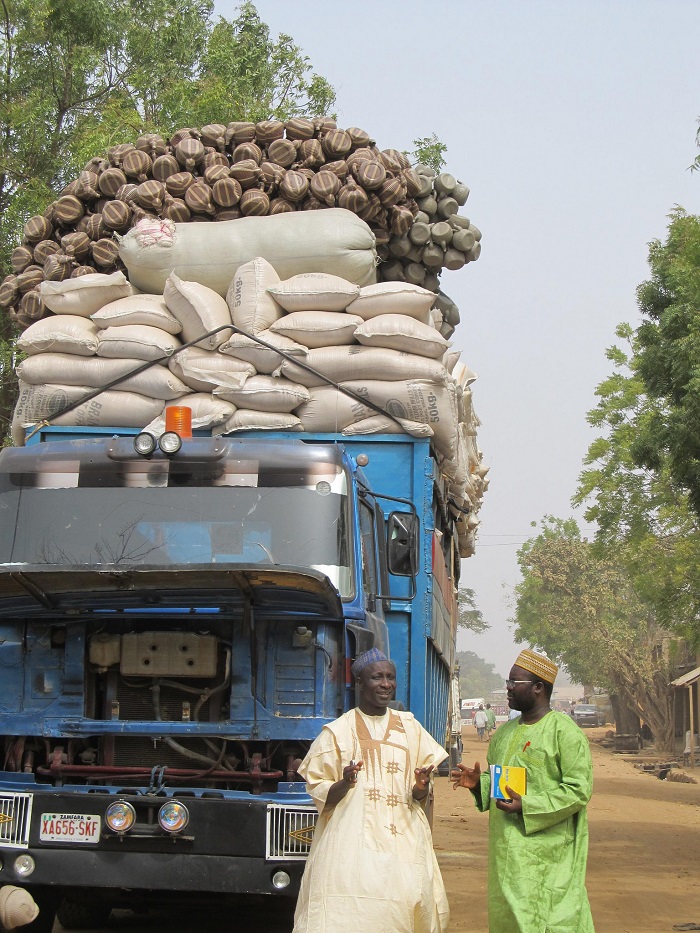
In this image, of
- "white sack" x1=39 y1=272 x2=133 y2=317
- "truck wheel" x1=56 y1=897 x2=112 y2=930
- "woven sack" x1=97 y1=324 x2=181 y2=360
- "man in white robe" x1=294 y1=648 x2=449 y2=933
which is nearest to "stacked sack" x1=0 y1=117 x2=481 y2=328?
"white sack" x1=39 y1=272 x2=133 y2=317

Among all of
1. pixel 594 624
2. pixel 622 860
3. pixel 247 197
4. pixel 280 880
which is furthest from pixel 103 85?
pixel 594 624

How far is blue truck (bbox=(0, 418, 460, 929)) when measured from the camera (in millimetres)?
5660

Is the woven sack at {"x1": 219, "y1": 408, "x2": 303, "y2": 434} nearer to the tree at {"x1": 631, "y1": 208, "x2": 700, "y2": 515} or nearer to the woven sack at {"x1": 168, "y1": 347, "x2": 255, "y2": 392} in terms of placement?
the woven sack at {"x1": 168, "y1": 347, "x2": 255, "y2": 392}

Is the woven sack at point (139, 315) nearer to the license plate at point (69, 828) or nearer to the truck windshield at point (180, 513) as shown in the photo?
the truck windshield at point (180, 513)

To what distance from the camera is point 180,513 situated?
21.0ft

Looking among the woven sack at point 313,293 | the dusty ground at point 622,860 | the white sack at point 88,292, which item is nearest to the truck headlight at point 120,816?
the dusty ground at point 622,860

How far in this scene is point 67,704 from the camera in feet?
19.5

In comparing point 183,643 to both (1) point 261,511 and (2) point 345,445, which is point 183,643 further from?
Answer: (2) point 345,445

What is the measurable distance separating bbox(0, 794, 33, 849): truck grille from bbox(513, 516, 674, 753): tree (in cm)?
3731

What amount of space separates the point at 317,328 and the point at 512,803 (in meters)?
4.13

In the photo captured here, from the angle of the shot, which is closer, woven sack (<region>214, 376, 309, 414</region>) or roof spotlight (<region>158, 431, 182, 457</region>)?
roof spotlight (<region>158, 431, 182, 457</region>)

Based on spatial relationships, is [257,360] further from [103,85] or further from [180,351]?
[103,85]

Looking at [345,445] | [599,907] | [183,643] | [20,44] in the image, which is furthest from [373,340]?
[20,44]

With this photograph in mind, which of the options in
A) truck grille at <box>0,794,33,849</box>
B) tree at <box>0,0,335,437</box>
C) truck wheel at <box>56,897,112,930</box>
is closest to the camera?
truck grille at <box>0,794,33,849</box>
